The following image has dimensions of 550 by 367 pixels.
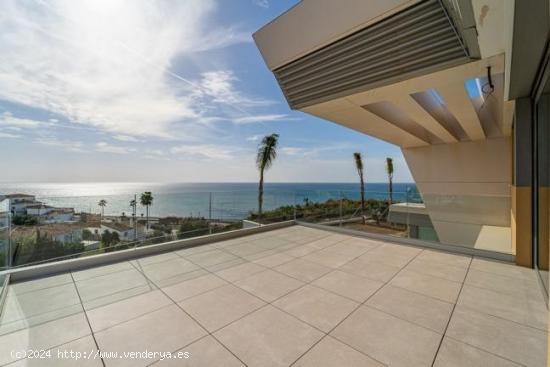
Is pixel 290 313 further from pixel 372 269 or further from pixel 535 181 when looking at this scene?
pixel 535 181

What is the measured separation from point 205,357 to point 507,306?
2.83 meters

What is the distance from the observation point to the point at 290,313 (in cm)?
203

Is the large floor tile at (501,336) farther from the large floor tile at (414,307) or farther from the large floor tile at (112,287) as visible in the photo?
the large floor tile at (112,287)

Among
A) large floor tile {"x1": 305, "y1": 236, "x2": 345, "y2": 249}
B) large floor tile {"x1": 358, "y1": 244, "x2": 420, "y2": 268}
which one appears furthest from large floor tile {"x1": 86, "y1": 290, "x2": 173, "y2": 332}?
large floor tile {"x1": 358, "y1": 244, "x2": 420, "y2": 268}

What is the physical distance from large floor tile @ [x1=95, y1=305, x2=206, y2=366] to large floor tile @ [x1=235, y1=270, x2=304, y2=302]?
746mm

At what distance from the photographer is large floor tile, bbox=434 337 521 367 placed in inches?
57.0

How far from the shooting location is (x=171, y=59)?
4.51 meters

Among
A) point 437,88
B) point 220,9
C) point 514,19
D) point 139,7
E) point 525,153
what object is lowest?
point 525,153

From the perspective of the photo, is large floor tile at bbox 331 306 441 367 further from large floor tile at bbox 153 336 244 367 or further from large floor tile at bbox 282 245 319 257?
large floor tile at bbox 282 245 319 257

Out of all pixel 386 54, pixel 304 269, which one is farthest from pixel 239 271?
pixel 386 54

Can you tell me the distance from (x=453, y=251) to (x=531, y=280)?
1.09m

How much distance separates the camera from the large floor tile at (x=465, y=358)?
1447 millimetres

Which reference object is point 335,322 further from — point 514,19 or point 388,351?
point 514,19

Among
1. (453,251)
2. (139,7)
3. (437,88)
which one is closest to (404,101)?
(437,88)
